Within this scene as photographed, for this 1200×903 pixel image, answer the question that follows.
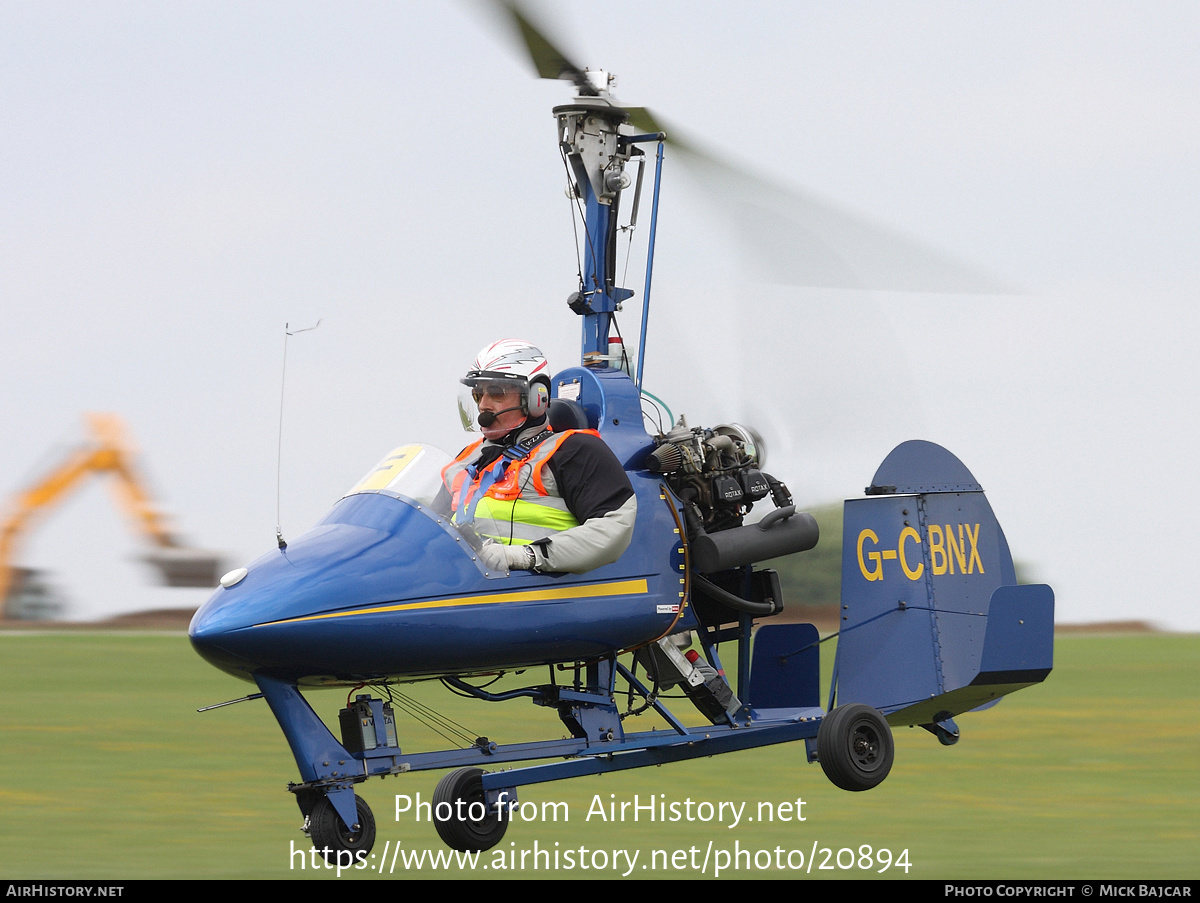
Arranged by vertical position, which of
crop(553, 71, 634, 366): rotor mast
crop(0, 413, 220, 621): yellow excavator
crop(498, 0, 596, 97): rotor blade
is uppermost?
crop(498, 0, 596, 97): rotor blade

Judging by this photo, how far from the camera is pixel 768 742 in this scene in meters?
7.06

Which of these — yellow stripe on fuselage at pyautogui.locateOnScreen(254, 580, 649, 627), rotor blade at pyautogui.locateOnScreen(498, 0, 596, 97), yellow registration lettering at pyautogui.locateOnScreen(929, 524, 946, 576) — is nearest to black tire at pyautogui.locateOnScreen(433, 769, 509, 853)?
yellow stripe on fuselage at pyautogui.locateOnScreen(254, 580, 649, 627)

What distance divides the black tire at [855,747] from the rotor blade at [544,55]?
3234mm

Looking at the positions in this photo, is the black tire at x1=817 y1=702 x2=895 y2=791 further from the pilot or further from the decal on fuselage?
the pilot

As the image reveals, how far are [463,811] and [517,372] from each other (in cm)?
188

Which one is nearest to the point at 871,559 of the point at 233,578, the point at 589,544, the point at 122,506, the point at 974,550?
the point at 974,550

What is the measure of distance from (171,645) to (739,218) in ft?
47.3

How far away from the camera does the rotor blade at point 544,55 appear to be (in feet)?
20.2

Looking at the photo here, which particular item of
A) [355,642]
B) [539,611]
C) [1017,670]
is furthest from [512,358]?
[1017,670]

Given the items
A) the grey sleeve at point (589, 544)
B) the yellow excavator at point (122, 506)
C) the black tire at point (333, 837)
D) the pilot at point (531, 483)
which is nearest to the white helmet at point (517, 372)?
the pilot at point (531, 483)

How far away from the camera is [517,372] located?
6.34 m

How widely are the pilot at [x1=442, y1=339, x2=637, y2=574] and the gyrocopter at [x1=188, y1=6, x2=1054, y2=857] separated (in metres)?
0.11

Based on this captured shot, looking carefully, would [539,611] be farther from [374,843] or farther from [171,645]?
[171,645]

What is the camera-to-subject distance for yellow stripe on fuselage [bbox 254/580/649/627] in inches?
215
